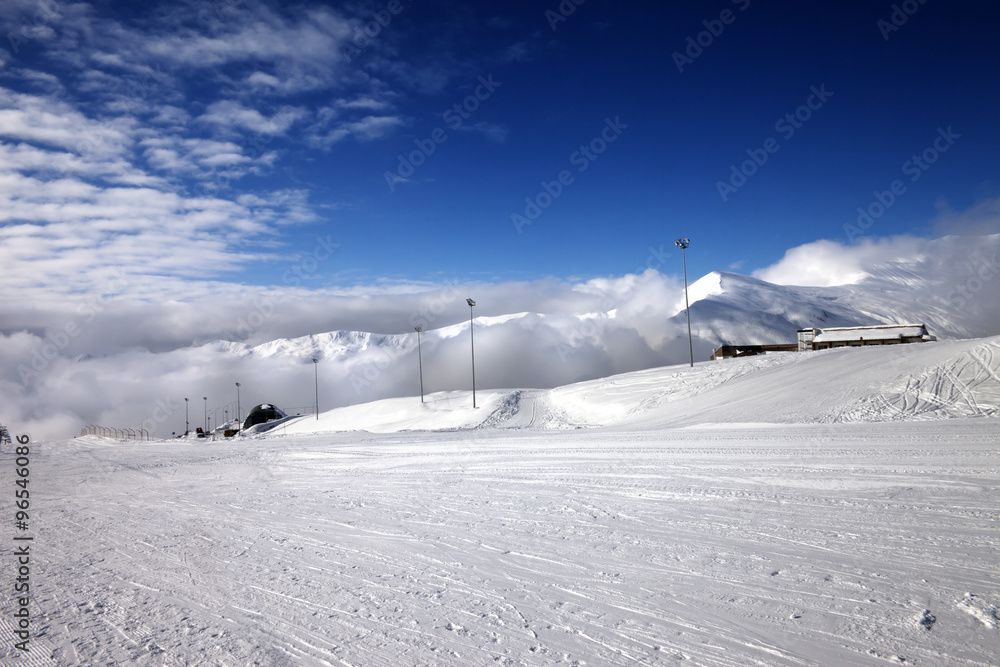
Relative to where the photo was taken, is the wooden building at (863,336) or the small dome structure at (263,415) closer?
the wooden building at (863,336)

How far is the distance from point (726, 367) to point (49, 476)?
34607 mm

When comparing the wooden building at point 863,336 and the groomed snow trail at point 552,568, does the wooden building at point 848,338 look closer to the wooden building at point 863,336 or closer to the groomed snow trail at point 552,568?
the wooden building at point 863,336

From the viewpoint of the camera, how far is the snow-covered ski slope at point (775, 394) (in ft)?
72.1

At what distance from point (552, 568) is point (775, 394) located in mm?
24156

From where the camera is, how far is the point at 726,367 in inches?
1375

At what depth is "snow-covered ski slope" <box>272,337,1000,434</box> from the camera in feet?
72.1

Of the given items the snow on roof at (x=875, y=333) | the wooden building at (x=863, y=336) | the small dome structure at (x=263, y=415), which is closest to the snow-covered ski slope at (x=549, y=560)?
the wooden building at (x=863, y=336)

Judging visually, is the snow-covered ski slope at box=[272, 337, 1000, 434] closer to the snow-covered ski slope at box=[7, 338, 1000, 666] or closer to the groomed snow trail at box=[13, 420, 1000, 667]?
the snow-covered ski slope at box=[7, 338, 1000, 666]

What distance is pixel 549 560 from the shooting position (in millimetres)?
6633

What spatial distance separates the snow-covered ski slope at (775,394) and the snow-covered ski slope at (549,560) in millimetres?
6297

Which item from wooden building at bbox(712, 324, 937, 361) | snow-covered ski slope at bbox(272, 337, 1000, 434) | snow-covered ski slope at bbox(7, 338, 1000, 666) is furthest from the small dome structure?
snow-covered ski slope at bbox(7, 338, 1000, 666)

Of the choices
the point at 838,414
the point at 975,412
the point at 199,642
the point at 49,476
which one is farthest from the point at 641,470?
A: the point at 49,476

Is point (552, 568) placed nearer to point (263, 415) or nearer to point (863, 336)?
point (863, 336)

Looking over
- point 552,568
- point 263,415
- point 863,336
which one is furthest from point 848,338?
point 263,415
